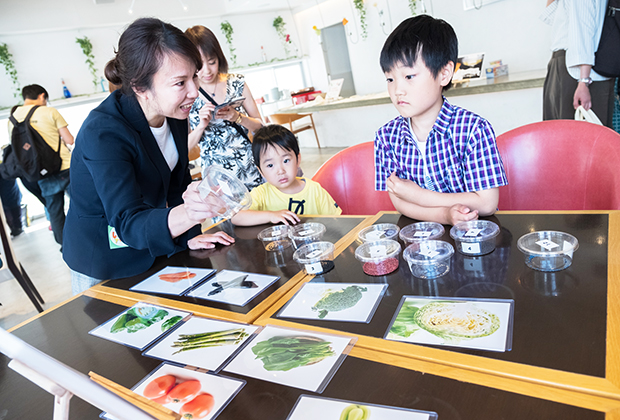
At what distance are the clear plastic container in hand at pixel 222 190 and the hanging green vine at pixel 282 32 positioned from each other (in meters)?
8.11

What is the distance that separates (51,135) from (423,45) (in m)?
3.99

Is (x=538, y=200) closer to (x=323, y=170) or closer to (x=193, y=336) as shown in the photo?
(x=323, y=170)

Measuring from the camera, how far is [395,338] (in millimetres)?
819

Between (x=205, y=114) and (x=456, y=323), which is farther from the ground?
(x=205, y=114)

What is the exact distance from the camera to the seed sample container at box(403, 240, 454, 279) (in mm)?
1031

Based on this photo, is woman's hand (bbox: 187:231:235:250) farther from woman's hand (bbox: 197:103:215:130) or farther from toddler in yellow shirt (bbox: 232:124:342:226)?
woman's hand (bbox: 197:103:215:130)

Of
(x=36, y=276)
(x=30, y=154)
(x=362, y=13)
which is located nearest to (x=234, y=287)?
(x=36, y=276)

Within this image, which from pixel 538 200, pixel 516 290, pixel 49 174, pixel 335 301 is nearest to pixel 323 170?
pixel 538 200

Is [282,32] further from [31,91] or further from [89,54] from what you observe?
[31,91]

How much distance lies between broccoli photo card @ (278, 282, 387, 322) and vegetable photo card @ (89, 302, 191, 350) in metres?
0.30

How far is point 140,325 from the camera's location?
110 cm

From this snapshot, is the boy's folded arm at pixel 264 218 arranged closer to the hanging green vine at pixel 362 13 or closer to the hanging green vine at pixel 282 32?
the hanging green vine at pixel 362 13

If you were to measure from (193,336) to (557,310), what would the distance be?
2.49ft

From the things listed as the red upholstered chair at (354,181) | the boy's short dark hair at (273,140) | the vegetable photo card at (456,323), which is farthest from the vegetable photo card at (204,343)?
the red upholstered chair at (354,181)
